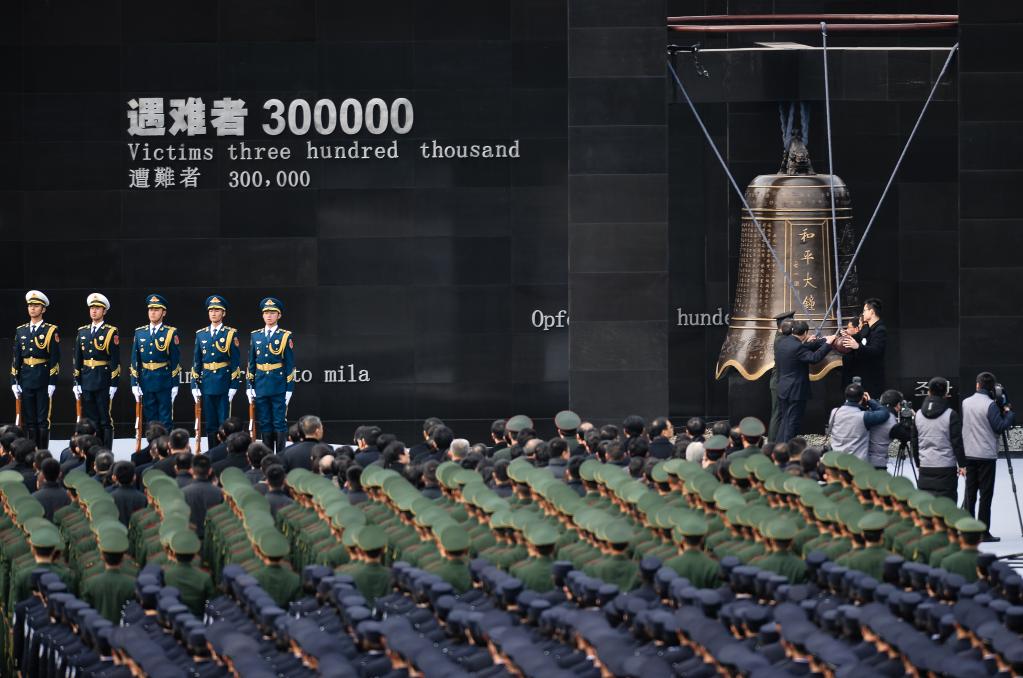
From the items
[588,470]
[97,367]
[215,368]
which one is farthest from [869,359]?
[97,367]

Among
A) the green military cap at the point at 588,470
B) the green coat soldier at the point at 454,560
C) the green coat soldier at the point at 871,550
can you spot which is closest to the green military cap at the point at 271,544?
the green coat soldier at the point at 454,560

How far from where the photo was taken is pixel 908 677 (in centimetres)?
1323

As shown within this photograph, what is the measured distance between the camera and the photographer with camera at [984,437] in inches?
859

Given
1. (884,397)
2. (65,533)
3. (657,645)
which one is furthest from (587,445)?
(657,645)

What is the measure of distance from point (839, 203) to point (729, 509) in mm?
9558

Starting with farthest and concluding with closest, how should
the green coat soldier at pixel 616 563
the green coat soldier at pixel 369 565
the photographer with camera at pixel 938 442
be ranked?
1. the photographer with camera at pixel 938 442
2. the green coat soldier at pixel 616 563
3. the green coat soldier at pixel 369 565

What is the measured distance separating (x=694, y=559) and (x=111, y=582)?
13.6 ft

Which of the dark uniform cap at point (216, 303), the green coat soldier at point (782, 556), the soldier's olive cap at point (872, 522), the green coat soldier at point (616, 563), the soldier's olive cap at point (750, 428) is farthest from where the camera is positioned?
the dark uniform cap at point (216, 303)

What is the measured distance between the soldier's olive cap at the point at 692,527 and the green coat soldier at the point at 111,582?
3.95 m

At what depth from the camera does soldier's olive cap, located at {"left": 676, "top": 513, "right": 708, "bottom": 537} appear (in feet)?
52.8

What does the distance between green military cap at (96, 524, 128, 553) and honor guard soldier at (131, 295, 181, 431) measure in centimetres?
1088

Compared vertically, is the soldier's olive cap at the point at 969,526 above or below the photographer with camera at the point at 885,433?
below

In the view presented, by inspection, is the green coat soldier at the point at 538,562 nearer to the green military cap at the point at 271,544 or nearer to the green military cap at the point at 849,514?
the green military cap at the point at 271,544

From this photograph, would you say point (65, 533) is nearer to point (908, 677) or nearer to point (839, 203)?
point (908, 677)
